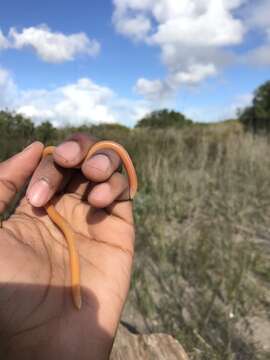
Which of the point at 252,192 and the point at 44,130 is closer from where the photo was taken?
the point at 44,130

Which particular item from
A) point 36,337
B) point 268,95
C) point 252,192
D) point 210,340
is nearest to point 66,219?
point 36,337

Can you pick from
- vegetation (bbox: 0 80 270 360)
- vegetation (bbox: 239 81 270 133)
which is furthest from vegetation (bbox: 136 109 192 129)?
vegetation (bbox: 0 80 270 360)

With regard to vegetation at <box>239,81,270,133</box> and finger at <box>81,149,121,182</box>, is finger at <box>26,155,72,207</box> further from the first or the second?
vegetation at <box>239,81,270,133</box>

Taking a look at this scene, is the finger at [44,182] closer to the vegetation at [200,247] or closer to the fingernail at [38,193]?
the fingernail at [38,193]

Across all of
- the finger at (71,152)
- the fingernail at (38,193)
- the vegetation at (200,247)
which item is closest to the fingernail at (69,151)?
the finger at (71,152)

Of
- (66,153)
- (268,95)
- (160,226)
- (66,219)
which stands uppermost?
(268,95)

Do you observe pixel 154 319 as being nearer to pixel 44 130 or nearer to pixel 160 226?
pixel 160 226
